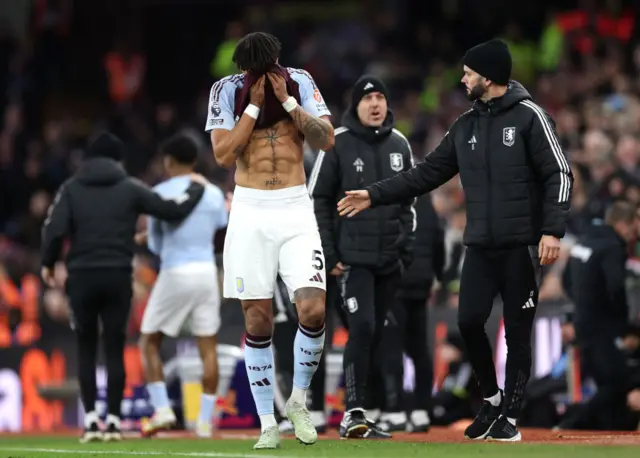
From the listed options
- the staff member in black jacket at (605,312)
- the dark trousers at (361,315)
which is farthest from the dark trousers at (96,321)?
the staff member in black jacket at (605,312)

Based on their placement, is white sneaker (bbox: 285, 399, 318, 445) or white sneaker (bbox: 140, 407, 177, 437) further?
white sneaker (bbox: 140, 407, 177, 437)

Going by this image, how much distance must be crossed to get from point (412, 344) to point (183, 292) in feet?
6.70

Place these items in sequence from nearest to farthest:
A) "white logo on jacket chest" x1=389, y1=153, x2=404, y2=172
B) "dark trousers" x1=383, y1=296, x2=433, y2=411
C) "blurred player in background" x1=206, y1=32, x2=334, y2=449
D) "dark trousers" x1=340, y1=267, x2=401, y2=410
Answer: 1. "blurred player in background" x1=206, y1=32, x2=334, y2=449
2. "dark trousers" x1=340, y1=267, x2=401, y2=410
3. "white logo on jacket chest" x1=389, y1=153, x2=404, y2=172
4. "dark trousers" x1=383, y1=296, x2=433, y2=411

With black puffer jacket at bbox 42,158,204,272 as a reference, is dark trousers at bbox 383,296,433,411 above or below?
below

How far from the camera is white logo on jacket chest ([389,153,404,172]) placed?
1244cm

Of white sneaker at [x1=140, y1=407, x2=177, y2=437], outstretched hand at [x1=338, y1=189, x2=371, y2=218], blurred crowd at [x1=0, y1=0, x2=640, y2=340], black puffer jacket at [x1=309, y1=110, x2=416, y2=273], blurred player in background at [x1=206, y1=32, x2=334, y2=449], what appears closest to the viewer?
blurred player in background at [x1=206, y1=32, x2=334, y2=449]

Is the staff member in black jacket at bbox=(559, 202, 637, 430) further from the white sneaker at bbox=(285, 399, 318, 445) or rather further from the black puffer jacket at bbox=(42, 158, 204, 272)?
the white sneaker at bbox=(285, 399, 318, 445)

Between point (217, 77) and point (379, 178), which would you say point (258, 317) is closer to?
point (379, 178)

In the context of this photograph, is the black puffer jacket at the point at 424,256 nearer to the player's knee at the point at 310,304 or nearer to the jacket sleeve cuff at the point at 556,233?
the player's knee at the point at 310,304

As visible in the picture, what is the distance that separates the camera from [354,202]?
11031 millimetres

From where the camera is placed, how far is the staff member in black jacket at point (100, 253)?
13.7 metres

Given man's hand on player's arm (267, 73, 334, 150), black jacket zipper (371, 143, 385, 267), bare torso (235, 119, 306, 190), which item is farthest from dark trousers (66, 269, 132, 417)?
man's hand on player's arm (267, 73, 334, 150)

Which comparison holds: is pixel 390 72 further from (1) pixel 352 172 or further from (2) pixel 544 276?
(1) pixel 352 172

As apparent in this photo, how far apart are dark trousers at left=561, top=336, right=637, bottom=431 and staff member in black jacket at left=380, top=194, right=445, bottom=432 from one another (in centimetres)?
166
